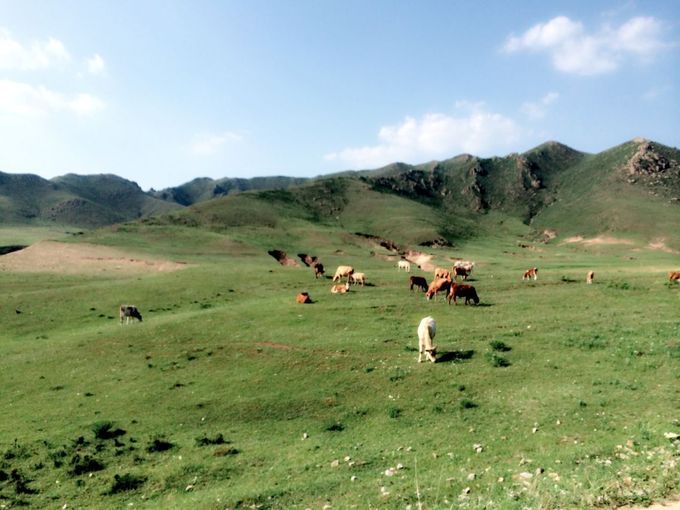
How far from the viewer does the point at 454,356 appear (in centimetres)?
2409

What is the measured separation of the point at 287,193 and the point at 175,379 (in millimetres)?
140775

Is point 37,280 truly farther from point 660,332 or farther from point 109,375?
point 660,332

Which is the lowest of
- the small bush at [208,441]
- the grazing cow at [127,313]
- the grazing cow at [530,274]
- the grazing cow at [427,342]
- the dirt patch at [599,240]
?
→ the small bush at [208,441]

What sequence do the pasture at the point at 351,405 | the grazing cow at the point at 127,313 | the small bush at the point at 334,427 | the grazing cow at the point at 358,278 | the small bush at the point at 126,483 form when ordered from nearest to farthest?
1. the pasture at the point at 351,405
2. the small bush at the point at 126,483
3. the small bush at the point at 334,427
4. the grazing cow at the point at 127,313
5. the grazing cow at the point at 358,278

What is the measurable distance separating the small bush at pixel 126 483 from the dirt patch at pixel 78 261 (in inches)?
2055

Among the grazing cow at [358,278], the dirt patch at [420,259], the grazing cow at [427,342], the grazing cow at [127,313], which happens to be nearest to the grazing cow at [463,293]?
the grazing cow at [427,342]

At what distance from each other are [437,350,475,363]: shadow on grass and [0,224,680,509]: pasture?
0.15 metres

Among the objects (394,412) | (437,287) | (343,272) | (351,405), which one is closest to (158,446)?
(351,405)

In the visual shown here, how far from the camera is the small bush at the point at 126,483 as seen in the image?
48.9 ft

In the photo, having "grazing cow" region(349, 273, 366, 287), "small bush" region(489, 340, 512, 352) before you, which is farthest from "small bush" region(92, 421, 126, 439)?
"grazing cow" region(349, 273, 366, 287)

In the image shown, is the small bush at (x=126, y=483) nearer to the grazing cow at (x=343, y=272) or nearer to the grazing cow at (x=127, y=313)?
the grazing cow at (x=127, y=313)

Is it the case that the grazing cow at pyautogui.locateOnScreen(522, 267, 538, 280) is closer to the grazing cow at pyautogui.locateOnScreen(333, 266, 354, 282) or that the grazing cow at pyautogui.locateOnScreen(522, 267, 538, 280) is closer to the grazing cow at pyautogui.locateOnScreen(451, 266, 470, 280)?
the grazing cow at pyautogui.locateOnScreen(451, 266, 470, 280)

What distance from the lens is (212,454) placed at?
54.3ft

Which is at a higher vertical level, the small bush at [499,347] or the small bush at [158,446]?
the small bush at [499,347]
